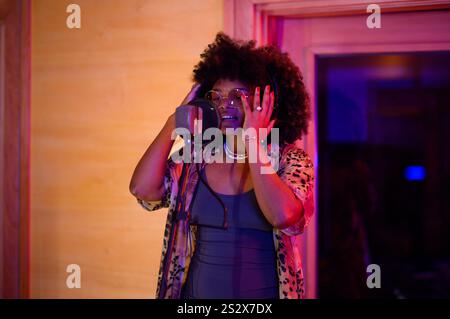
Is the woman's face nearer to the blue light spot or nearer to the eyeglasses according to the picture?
the eyeglasses

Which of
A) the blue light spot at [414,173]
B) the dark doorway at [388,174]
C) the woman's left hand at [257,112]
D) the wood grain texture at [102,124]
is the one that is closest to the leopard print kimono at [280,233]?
the woman's left hand at [257,112]

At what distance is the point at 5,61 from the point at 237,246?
4.75 ft

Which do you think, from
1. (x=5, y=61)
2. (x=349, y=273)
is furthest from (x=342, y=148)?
(x=5, y=61)

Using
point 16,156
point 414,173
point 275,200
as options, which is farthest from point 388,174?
point 275,200

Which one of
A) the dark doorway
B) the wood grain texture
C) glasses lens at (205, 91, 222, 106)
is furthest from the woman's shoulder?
the dark doorway

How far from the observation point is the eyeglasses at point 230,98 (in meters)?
1.22

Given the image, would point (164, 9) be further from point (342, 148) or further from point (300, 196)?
point (342, 148)

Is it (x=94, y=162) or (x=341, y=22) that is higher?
(x=341, y=22)

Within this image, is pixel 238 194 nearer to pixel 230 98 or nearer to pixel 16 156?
pixel 230 98

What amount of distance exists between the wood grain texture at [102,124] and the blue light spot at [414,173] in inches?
144

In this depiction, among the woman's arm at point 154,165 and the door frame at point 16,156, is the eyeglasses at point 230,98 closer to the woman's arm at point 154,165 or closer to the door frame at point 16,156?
the woman's arm at point 154,165

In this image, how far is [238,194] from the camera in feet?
3.91

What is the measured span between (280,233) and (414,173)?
4.12 m

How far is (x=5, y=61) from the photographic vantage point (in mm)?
1996
